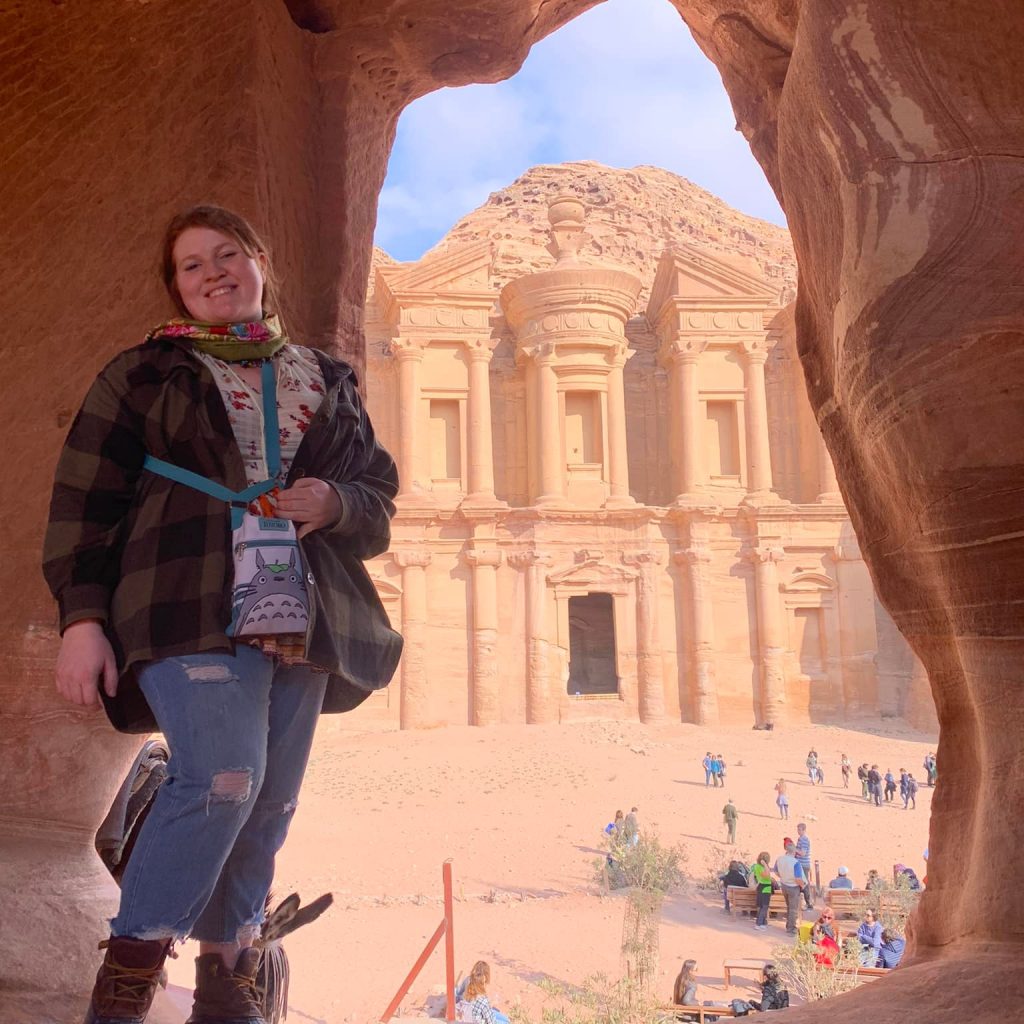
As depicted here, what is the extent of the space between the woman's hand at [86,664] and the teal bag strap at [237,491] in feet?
0.95

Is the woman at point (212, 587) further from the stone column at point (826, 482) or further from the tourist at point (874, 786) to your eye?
the stone column at point (826, 482)

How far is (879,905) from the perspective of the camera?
10023mm

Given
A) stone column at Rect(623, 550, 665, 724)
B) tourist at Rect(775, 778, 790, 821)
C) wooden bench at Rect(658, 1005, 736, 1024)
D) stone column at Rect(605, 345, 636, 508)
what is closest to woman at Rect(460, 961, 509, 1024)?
wooden bench at Rect(658, 1005, 736, 1024)

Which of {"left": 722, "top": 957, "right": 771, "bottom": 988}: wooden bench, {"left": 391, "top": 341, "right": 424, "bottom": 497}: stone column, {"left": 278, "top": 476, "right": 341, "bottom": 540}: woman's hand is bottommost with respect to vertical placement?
{"left": 722, "top": 957, "right": 771, "bottom": 988}: wooden bench

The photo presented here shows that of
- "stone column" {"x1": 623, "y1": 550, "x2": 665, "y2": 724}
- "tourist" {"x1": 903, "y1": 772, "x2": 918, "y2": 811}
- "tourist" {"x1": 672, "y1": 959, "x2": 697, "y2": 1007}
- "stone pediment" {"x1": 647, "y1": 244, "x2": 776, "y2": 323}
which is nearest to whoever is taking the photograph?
"tourist" {"x1": 672, "y1": 959, "x2": 697, "y2": 1007}

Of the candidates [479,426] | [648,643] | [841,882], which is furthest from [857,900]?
[479,426]

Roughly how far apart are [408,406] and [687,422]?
704cm

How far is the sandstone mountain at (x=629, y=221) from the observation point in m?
37.9

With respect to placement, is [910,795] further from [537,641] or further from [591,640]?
[591,640]

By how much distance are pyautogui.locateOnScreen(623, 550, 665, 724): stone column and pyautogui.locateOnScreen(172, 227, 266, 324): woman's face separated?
2205cm

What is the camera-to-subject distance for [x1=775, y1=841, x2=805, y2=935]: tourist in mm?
10453

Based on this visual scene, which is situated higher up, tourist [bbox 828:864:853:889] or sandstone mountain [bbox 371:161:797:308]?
sandstone mountain [bbox 371:161:797:308]

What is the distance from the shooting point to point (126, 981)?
165cm

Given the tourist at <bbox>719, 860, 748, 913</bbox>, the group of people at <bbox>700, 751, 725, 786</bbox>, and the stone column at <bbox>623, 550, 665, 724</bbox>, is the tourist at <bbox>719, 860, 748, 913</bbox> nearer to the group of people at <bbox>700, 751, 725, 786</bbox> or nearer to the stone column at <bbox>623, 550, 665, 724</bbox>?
the group of people at <bbox>700, 751, 725, 786</bbox>
